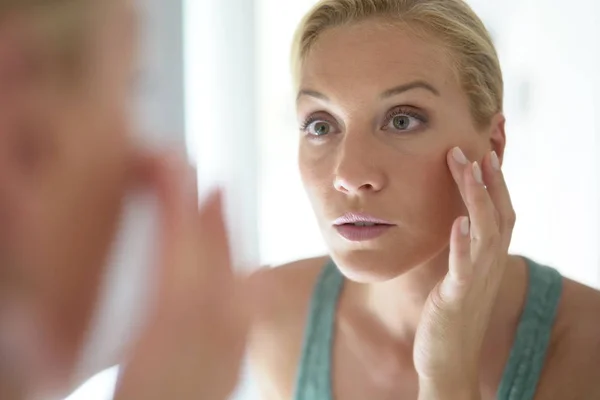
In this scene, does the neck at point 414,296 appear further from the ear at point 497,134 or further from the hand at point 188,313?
the hand at point 188,313

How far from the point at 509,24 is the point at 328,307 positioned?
267 millimetres

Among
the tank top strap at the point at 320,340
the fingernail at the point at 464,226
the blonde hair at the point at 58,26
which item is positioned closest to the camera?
the blonde hair at the point at 58,26

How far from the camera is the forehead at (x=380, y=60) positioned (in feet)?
1.36

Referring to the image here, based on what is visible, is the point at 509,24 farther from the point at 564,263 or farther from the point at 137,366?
the point at 137,366

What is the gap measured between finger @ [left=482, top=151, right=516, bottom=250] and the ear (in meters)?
0.04

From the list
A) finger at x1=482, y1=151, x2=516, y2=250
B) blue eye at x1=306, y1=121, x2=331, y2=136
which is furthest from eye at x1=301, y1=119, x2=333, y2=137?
finger at x1=482, y1=151, x2=516, y2=250

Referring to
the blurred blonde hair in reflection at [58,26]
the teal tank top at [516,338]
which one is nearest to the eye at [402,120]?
the teal tank top at [516,338]

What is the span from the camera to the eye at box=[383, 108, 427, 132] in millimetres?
420

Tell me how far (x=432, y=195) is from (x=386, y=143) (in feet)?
0.14

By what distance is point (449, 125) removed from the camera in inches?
16.9

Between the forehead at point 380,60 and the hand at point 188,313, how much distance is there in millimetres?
202

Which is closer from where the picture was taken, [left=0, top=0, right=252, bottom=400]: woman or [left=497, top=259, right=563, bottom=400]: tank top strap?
[left=0, top=0, right=252, bottom=400]: woman

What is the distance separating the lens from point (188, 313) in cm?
23

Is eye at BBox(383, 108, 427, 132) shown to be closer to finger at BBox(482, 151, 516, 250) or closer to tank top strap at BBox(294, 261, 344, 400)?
finger at BBox(482, 151, 516, 250)
